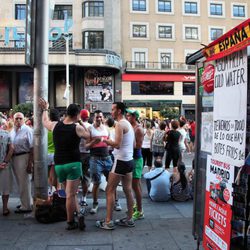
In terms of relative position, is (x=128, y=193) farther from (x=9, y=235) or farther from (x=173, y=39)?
(x=173, y=39)

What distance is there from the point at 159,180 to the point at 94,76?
1253 inches

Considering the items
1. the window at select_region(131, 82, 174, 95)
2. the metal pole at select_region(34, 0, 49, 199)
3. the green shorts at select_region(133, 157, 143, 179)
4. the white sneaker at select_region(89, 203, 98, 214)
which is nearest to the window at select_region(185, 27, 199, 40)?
the window at select_region(131, 82, 174, 95)

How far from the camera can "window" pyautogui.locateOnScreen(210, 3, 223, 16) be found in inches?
1599

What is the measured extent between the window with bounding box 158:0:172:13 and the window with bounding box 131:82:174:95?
825 cm

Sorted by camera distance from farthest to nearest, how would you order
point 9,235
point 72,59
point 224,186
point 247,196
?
point 72,59
point 9,235
point 224,186
point 247,196

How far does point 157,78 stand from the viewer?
38812 mm

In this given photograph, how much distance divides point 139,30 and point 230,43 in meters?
37.3

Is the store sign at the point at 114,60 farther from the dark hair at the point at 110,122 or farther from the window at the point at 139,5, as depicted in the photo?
the dark hair at the point at 110,122

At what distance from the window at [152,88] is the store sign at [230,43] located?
115 feet

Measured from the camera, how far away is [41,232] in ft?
16.8

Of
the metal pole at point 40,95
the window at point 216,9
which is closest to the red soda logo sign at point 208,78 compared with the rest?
the metal pole at point 40,95

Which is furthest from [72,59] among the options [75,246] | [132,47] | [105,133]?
[75,246]

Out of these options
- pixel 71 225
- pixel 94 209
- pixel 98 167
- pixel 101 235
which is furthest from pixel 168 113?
pixel 101 235

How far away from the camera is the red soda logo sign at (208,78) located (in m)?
3.70
